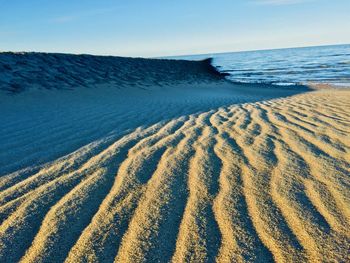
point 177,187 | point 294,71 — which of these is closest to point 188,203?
→ point 177,187

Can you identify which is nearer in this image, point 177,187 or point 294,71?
point 177,187

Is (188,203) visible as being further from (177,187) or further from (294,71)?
(294,71)

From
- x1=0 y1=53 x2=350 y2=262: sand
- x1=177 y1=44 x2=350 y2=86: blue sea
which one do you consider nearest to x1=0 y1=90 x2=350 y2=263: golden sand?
x1=0 y1=53 x2=350 y2=262: sand

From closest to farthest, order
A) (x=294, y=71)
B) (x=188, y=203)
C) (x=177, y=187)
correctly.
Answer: (x=188, y=203) < (x=177, y=187) < (x=294, y=71)

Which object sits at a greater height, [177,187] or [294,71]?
[177,187]

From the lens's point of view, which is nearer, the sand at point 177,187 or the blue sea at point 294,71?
the sand at point 177,187

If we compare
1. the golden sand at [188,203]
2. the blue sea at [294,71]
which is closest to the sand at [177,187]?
the golden sand at [188,203]

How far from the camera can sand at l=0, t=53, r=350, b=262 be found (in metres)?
1.65

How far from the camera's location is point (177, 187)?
233 cm

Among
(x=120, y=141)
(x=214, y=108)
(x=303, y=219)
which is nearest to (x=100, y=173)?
(x=120, y=141)

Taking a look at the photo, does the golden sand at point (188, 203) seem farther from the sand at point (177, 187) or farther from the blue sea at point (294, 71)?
the blue sea at point (294, 71)

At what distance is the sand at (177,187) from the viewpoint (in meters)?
1.65

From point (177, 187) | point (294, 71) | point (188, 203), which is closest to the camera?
point (188, 203)

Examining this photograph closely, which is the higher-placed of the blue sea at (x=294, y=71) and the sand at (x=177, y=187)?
the sand at (x=177, y=187)
